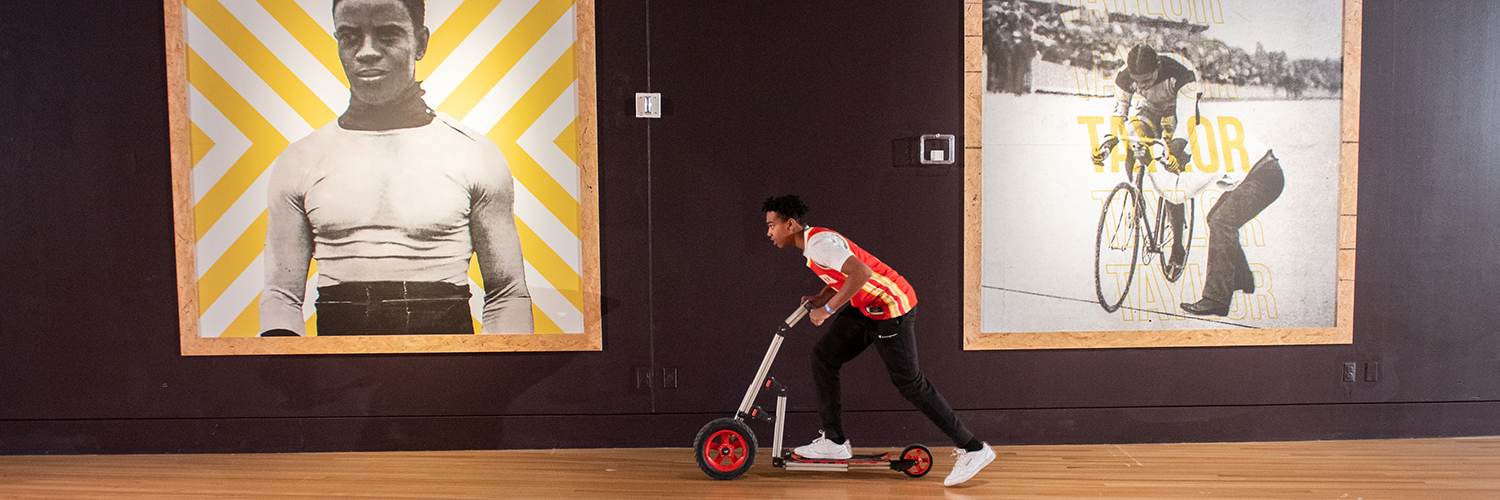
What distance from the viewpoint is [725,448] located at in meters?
3.24

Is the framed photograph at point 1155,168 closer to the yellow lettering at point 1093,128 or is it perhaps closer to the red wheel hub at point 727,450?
the yellow lettering at point 1093,128

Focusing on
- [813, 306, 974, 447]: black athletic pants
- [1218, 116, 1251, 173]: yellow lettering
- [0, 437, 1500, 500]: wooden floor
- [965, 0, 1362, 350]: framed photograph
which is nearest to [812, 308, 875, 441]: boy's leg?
[813, 306, 974, 447]: black athletic pants

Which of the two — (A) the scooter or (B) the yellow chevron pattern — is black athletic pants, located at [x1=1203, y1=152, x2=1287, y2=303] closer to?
(A) the scooter

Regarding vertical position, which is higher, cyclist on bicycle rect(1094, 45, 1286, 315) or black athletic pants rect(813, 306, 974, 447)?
cyclist on bicycle rect(1094, 45, 1286, 315)

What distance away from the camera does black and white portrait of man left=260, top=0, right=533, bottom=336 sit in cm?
368

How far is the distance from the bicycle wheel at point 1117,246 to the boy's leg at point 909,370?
1.26 meters

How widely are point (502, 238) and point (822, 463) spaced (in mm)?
1963

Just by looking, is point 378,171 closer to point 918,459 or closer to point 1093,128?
point 918,459

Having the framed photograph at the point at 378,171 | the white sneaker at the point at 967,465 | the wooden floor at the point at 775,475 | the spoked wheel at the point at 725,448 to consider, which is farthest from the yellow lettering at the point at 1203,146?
the framed photograph at the point at 378,171

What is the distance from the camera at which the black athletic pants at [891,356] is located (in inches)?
124

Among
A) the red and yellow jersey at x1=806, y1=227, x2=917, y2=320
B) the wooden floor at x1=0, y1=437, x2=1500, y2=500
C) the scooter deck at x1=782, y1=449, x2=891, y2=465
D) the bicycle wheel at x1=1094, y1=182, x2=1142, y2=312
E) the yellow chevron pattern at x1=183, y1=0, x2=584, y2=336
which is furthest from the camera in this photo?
the bicycle wheel at x1=1094, y1=182, x2=1142, y2=312

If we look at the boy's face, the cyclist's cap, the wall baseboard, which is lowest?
the wall baseboard

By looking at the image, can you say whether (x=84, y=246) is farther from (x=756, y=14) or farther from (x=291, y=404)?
(x=756, y=14)

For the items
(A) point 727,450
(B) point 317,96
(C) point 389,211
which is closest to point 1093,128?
(A) point 727,450
